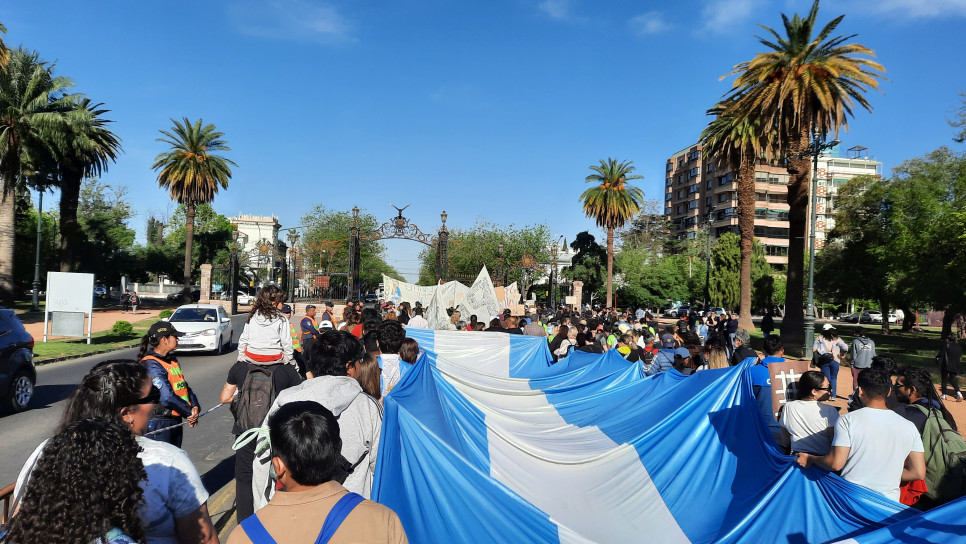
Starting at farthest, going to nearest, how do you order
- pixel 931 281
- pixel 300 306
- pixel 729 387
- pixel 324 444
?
pixel 300 306
pixel 931 281
pixel 729 387
pixel 324 444

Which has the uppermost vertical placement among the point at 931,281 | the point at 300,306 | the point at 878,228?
the point at 878,228

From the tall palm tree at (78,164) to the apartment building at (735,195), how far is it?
192ft

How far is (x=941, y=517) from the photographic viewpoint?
312 centimetres

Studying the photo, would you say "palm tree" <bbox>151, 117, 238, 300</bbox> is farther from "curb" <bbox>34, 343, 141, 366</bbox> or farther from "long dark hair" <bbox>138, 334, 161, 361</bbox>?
"long dark hair" <bbox>138, 334, 161, 361</bbox>

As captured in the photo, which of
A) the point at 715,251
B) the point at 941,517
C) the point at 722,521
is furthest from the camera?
the point at 715,251

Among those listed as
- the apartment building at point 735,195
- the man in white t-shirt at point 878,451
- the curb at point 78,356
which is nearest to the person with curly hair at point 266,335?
the man in white t-shirt at point 878,451

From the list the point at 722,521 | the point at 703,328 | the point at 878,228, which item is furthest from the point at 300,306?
the point at 722,521

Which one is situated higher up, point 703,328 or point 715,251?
point 715,251

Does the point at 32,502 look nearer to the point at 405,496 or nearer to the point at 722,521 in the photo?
the point at 405,496

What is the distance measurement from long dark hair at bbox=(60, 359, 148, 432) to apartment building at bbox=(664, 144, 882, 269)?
74.0 m

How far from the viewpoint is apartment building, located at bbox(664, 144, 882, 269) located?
82.9 m

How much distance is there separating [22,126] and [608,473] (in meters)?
34.7

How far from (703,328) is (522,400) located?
12.9 metres

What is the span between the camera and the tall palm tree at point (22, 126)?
29156mm
